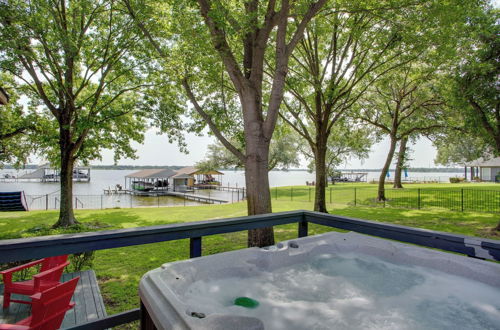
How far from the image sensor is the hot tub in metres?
2.18

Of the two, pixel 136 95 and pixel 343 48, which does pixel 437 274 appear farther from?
pixel 136 95

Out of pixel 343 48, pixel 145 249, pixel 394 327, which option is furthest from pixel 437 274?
pixel 343 48

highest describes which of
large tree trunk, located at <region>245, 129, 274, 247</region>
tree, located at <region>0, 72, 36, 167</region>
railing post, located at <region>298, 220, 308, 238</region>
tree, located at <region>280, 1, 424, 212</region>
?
tree, located at <region>280, 1, 424, 212</region>

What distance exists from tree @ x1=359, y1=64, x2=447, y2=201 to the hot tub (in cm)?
1163

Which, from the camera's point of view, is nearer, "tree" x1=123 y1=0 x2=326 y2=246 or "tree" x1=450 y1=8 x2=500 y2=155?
"tree" x1=123 y1=0 x2=326 y2=246

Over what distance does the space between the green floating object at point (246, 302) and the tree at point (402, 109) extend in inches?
500

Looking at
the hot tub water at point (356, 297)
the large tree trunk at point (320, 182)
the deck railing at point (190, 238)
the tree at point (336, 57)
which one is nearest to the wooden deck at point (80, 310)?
the deck railing at point (190, 238)

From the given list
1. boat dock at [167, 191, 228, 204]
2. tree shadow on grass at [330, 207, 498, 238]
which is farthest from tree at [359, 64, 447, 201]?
boat dock at [167, 191, 228, 204]

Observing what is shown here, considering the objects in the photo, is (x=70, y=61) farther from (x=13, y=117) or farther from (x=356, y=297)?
(x=356, y=297)

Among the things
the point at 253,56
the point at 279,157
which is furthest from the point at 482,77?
the point at 279,157

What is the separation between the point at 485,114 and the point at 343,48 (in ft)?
16.3

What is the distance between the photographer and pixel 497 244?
2.19 meters

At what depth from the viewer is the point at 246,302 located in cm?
244

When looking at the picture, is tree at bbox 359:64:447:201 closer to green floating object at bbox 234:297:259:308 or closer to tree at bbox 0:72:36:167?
green floating object at bbox 234:297:259:308
